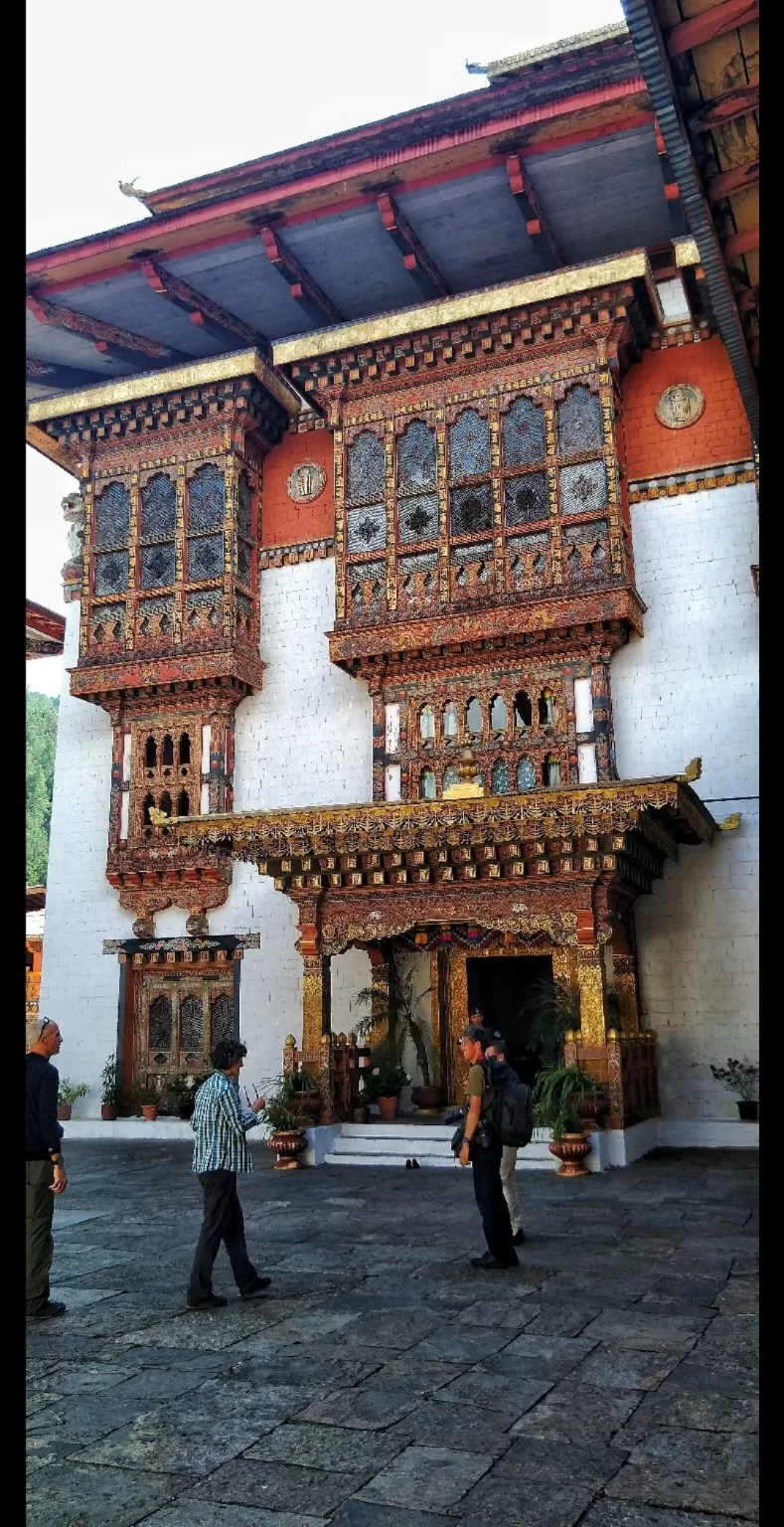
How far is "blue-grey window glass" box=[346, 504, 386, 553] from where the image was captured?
15.8 metres

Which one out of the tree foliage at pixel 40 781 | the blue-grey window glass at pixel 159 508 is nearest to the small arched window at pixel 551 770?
the blue-grey window glass at pixel 159 508

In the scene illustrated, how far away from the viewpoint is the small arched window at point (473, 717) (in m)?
15.2

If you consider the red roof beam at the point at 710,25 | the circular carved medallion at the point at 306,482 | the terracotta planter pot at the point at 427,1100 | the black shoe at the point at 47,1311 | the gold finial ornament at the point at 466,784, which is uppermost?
the circular carved medallion at the point at 306,482

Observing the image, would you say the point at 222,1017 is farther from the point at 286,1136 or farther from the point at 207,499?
the point at 207,499

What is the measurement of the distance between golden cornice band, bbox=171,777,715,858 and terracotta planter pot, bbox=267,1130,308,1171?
3.14 m

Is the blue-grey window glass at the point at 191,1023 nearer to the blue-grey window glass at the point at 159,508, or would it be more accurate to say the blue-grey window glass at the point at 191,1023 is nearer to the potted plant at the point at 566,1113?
the potted plant at the point at 566,1113

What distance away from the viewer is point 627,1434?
4535mm

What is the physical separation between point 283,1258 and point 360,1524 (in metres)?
4.24

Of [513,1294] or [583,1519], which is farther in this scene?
[513,1294]

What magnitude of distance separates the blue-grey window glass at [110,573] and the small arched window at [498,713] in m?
6.20

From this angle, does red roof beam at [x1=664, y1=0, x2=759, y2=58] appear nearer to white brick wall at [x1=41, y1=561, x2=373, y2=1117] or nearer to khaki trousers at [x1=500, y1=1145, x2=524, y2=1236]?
khaki trousers at [x1=500, y1=1145, x2=524, y2=1236]

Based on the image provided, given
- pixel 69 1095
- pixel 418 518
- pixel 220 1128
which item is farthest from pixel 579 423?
pixel 69 1095
